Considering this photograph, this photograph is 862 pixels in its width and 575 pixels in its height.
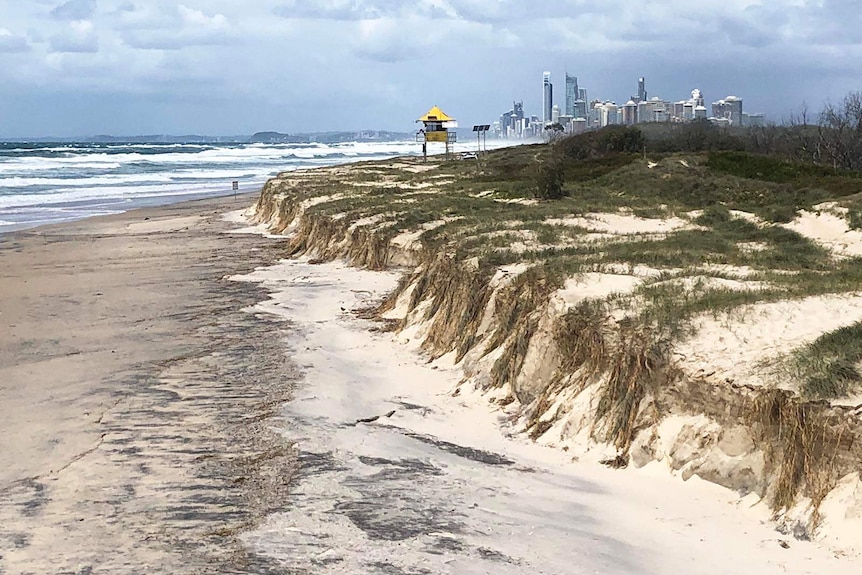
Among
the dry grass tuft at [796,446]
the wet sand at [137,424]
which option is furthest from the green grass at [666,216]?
the wet sand at [137,424]

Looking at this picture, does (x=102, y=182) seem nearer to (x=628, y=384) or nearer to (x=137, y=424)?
(x=137, y=424)

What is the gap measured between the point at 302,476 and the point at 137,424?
7.69 ft

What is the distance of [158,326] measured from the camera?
13984mm

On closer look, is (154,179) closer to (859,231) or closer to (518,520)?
(859,231)

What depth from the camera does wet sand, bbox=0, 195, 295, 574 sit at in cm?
606

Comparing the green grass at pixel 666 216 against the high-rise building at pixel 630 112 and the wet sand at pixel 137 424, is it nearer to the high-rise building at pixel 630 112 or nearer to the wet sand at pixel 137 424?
the wet sand at pixel 137 424

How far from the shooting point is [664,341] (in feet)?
26.5

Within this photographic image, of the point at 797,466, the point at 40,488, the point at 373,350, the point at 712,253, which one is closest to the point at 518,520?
the point at 797,466

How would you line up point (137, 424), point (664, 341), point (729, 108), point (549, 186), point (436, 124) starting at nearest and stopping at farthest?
point (664, 341), point (137, 424), point (549, 186), point (436, 124), point (729, 108)

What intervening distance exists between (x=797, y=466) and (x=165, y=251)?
20.7 metres

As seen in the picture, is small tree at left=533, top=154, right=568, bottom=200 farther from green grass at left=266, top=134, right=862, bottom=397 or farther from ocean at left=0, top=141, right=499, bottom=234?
ocean at left=0, top=141, right=499, bottom=234

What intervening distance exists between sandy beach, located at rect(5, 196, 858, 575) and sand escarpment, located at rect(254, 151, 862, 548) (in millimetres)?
258

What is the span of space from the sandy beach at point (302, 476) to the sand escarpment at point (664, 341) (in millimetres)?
258

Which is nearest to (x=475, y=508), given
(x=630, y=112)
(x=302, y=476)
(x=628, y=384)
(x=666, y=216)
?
(x=302, y=476)
